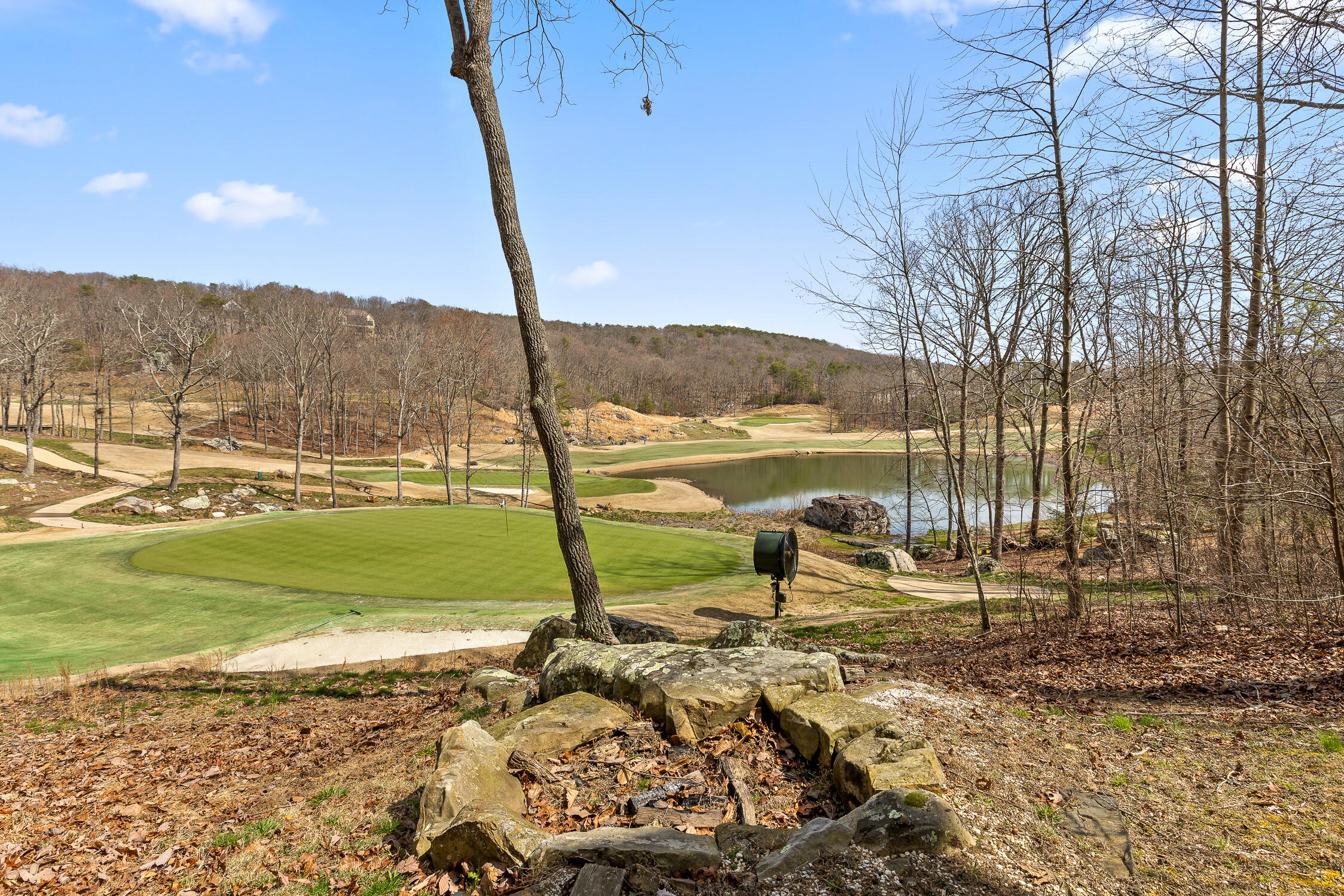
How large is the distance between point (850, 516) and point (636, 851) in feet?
93.7

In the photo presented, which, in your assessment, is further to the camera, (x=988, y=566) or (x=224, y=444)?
(x=224, y=444)

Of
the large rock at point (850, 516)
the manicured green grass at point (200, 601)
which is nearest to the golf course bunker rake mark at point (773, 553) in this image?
the manicured green grass at point (200, 601)

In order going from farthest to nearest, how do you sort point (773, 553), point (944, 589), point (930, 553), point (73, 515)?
1. point (73, 515)
2. point (930, 553)
3. point (944, 589)
4. point (773, 553)

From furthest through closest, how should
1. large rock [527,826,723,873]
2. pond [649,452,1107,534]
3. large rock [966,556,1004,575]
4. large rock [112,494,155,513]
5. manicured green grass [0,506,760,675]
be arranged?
1. pond [649,452,1107,534]
2. large rock [112,494,155,513]
3. large rock [966,556,1004,575]
4. manicured green grass [0,506,760,675]
5. large rock [527,826,723,873]

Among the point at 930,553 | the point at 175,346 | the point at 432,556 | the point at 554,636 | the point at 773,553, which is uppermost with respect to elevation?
the point at 175,346

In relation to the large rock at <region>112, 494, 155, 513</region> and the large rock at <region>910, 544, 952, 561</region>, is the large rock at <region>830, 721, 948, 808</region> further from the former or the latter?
the large rock at <region>112, 494, 155, 513</region>

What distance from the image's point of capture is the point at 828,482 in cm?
5050

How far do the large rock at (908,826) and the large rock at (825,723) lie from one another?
105 centimetres

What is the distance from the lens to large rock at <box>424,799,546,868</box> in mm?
3584

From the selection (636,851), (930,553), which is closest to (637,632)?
(636,851)

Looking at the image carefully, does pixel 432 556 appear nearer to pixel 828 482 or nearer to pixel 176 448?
pixel 176 448

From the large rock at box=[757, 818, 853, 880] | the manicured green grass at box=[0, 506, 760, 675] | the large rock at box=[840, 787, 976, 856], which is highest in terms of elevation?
the large rock at box=[840, 787, 976, 856]

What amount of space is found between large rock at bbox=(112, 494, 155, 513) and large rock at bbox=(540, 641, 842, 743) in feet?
90.2

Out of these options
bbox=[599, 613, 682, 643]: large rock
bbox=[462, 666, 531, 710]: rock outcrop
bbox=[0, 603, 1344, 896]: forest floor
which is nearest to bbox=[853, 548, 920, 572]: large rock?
bbox=[599, 613, 682, 643]: large rock
